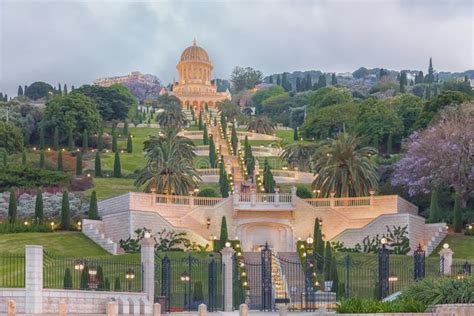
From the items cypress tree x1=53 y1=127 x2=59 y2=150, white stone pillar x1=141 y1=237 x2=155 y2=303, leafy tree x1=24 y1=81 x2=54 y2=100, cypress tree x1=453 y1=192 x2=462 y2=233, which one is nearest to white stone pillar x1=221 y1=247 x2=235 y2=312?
white stone pillar x1=141 y1=237 x2=155 y2=303

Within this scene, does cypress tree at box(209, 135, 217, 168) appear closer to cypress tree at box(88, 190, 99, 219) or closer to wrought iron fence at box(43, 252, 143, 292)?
cypress tree at box(88, 190, 99, 219)

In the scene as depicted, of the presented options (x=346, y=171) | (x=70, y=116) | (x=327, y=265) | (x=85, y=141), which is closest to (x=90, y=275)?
(x=327, y=265)

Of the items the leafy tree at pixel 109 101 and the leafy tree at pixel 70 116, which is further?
the leafy tree at pixel 109 101

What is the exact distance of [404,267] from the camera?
49625 mm

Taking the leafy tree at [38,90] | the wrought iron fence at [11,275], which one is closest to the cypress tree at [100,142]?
the wrought iron fence at [11,275]

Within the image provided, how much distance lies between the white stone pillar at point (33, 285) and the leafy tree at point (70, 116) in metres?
59.9

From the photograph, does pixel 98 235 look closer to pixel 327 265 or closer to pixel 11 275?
pixel 11 275

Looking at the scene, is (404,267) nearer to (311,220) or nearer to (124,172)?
(311,220)

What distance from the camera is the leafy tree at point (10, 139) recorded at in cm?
8781

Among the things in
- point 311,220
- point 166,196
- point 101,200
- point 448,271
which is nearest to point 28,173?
point 101,200

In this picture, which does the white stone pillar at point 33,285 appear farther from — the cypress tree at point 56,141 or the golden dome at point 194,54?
the golden dome at point 194,54

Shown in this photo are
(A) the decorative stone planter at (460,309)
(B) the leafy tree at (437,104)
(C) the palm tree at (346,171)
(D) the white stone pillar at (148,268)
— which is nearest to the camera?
(A) the decorative stone planter at (460,309)

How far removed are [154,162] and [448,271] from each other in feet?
87.8

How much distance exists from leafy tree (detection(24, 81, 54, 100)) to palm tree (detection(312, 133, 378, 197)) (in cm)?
11178
